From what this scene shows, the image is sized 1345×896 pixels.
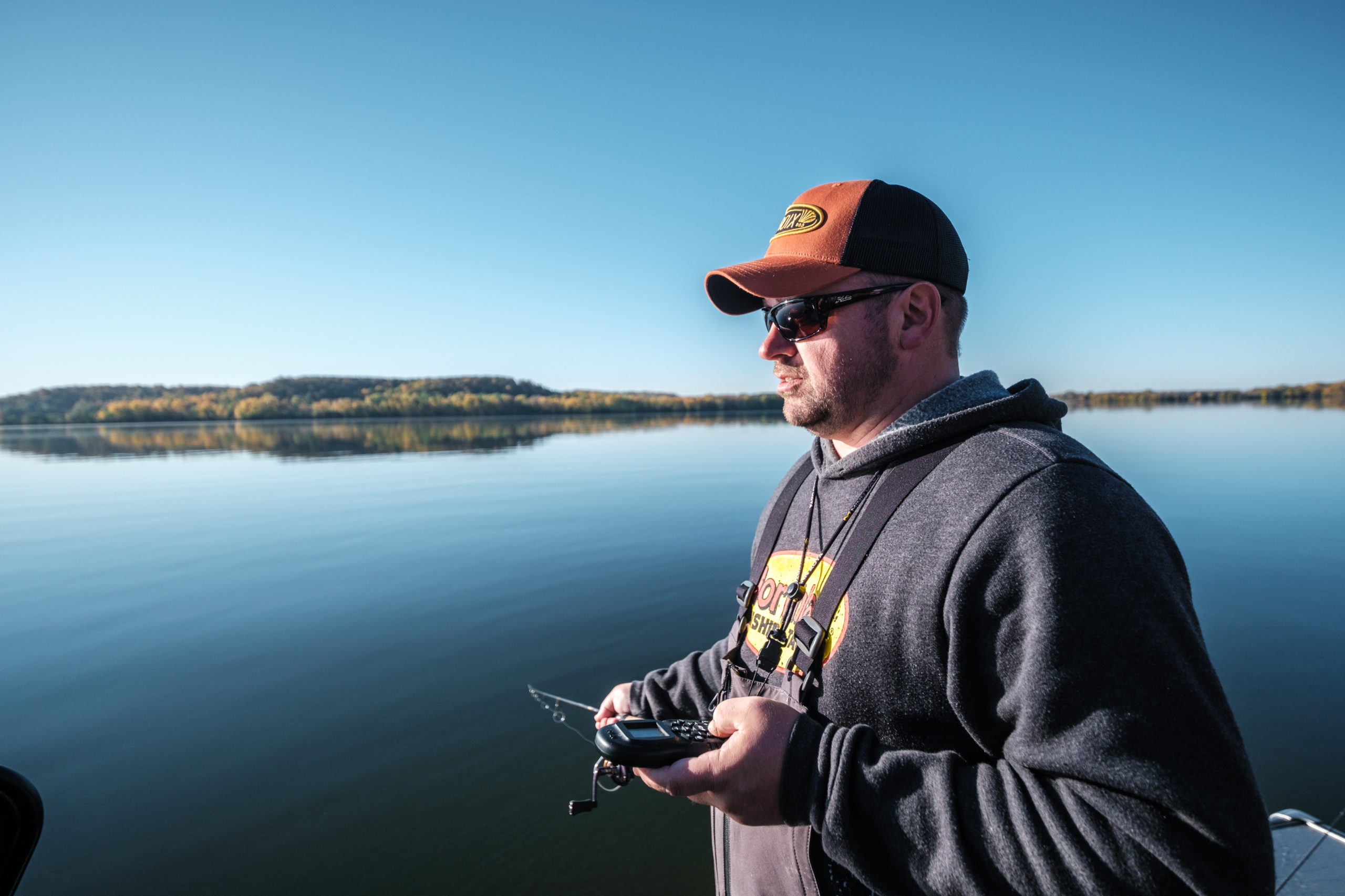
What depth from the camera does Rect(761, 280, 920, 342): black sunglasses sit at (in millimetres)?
1935

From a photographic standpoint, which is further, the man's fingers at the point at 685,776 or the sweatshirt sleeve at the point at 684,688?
the sweatshirt sleeve at the point at 684,688

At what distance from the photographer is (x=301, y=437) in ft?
176

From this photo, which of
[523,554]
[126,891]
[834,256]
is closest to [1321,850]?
[834,256]

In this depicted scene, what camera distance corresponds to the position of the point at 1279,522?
492 inches

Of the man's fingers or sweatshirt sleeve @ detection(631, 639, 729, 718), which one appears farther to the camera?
sweatshirt sleeve @ detection(631, 639, 729, 718)

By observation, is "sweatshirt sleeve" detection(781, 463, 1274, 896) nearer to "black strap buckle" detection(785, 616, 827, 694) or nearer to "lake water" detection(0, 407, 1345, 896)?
"black strap buckle" detection(785, 616, 827, 694)

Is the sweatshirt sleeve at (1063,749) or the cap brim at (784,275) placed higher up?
the cap brim at (784,275)

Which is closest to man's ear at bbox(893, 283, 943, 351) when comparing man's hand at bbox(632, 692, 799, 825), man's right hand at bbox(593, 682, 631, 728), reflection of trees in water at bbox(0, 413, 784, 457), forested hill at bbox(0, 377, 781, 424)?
man's hand at bbox(632, 692, 799, 825)

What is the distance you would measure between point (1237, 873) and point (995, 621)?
53 cm

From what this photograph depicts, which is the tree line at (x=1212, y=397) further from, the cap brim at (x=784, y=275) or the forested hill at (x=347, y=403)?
the cap brim at (x=784, y=275)

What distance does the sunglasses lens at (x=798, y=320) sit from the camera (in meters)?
2.02

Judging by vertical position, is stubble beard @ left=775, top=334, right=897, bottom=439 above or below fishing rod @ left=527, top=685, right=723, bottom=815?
above

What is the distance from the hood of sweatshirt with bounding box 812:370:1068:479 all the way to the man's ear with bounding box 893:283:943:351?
0.58ft

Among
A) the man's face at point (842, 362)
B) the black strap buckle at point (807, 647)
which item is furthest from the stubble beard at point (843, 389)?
the black strap buckle at point (807, 647)
